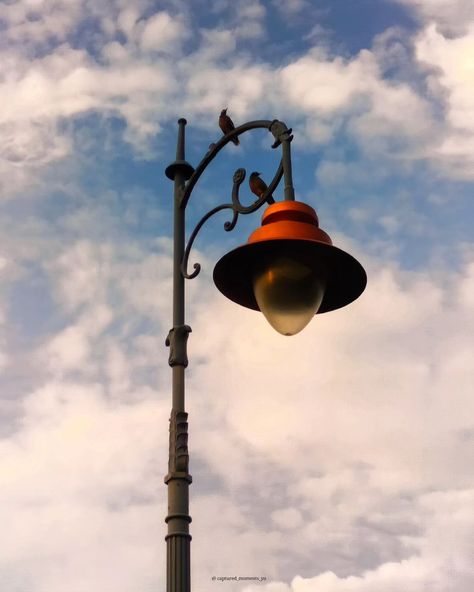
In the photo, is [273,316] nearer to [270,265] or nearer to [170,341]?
[270,265]

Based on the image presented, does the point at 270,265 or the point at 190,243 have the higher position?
the point at 190,243

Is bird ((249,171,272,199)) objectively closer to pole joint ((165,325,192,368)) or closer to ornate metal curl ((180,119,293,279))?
ornate metal curl ((180,119,293,279))

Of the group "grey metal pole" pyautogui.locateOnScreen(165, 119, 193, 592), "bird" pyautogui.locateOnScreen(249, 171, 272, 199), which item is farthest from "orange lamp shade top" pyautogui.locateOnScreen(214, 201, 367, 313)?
"bird" pyautogui.locateOnScreen(249, 171, 272, 199)

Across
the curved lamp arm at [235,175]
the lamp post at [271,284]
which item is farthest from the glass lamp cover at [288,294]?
the curved lamp arm at [235,175]

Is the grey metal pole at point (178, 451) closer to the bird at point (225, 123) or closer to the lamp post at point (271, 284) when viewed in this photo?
the lamp post at point (271, 284)

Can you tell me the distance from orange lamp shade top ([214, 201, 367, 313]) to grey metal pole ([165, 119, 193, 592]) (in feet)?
1.42

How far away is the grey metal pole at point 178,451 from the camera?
605 centimetres

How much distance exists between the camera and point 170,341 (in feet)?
22.9

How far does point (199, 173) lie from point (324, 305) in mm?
1503

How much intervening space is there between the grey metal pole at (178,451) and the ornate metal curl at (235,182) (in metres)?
0.08

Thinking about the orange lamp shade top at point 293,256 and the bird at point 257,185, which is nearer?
the orange lamp shade top at point 293,256

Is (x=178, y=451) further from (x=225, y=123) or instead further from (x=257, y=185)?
(x=225, y=123)

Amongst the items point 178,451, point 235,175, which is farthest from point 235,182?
point 178,451

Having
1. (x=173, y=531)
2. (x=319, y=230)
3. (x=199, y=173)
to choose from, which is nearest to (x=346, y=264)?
(x=319, y=230)
